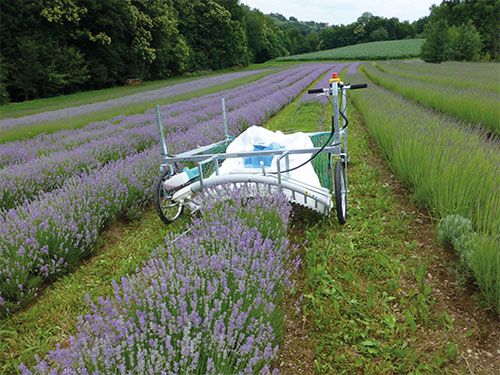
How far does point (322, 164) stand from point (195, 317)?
11.3 feet

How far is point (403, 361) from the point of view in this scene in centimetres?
188

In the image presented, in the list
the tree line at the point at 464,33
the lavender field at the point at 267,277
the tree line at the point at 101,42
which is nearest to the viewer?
the lavender field at the point at 267,277

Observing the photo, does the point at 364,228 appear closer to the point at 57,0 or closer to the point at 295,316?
the point at 295,316

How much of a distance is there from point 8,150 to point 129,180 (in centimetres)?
350

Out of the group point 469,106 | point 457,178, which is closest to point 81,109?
point 469,106

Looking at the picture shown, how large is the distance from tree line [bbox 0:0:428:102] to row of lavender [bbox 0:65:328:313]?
20684mm

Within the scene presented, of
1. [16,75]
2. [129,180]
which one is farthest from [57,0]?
[129,180]

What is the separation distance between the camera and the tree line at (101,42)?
2273cm

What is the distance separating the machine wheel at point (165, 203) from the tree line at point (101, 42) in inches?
839

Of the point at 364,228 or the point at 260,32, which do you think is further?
the point at 260,32

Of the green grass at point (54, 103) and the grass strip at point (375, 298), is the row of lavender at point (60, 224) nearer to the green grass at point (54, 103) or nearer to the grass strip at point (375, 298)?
the grass strip at point (375, 298)

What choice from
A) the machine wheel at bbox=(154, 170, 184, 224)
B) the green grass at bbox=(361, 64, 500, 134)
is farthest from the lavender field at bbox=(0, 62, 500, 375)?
the green grass at bbox=(361, 64, 500, 134)

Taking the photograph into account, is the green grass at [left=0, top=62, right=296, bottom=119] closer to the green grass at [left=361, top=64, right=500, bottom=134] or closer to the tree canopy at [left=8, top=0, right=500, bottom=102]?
the tree canopy at [left=8, top=0, right=500, bottom=102]

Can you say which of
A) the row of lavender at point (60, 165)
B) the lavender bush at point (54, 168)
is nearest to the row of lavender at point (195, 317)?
the lavender bush at point (54, 168)
